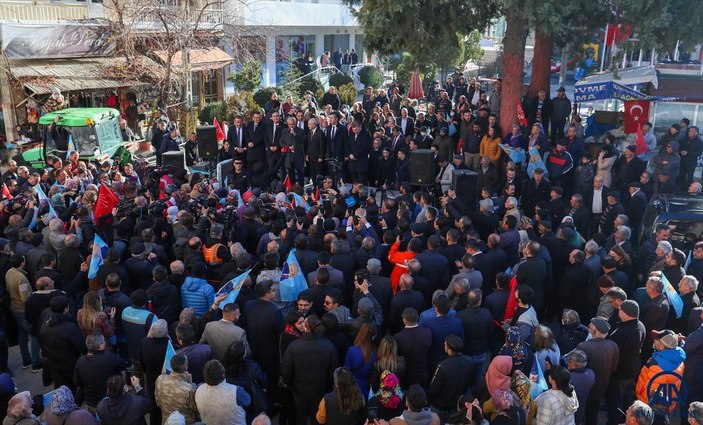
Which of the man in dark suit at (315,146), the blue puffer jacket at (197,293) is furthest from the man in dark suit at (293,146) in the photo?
the blue puffer jacket at (197,293)

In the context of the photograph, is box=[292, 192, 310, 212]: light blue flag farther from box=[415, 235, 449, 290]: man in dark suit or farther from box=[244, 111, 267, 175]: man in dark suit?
box=[244, 111, 267, 175]: man in dark suit

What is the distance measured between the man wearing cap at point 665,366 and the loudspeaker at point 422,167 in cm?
672

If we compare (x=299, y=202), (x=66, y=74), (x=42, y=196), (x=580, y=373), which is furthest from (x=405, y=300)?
(x=66, y=74)

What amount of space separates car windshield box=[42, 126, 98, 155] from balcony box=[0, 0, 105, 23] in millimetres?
6751

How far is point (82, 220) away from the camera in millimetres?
9633

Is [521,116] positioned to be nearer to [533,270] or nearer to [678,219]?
[678,219]

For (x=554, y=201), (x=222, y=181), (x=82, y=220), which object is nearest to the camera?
(x=82, y=220)

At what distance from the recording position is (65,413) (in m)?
5.29

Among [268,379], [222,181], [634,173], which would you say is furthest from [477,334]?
[222,181]

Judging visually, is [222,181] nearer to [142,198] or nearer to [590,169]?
[142,198]

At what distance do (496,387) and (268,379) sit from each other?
8.03 ft

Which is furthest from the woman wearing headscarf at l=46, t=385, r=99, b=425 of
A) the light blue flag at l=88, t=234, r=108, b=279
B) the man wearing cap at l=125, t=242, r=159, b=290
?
the light blue flag at l=88, t=234, r=108, b=279

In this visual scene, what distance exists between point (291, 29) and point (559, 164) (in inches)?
947

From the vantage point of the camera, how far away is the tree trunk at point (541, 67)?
15.4 m
